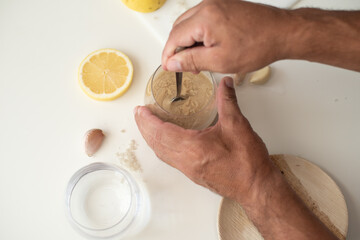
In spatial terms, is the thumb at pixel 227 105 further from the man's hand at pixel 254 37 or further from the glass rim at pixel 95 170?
the glass rim at pixel 95 170

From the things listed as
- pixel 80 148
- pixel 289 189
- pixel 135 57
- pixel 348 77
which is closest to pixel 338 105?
pixel 348 77

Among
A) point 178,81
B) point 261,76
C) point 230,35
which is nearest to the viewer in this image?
point 230,35

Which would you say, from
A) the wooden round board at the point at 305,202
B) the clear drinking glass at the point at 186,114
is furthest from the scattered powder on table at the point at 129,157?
the wooden round board at the point at 305,202

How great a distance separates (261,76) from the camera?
31.3 inches

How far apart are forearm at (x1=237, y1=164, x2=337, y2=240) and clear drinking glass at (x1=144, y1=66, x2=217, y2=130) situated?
0.60 feet

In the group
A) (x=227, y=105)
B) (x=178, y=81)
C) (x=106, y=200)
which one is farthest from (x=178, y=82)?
(x=106, y=200)

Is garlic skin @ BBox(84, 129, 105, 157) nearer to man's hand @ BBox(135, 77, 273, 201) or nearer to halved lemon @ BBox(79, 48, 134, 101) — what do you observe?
halved lemon @ BBox(79, 48, 134, 101)

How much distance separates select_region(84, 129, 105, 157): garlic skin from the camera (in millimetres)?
760

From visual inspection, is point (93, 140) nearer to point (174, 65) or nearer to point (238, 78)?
point (174, 65)

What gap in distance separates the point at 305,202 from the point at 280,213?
4.9 inches

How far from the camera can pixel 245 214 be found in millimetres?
698

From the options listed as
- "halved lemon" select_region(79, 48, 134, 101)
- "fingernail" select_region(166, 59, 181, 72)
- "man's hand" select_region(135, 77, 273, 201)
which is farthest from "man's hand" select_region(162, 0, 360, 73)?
"halved lemon" select_region(79, 48, 134, 101)

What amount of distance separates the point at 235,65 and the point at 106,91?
0.36 meters

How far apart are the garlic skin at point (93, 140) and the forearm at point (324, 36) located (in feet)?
1.57
